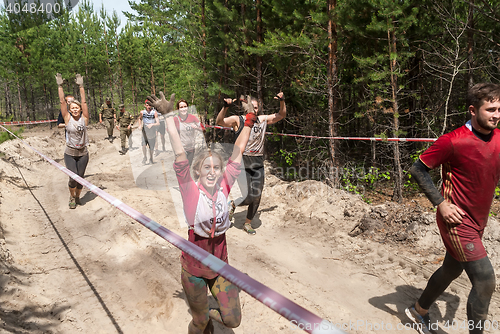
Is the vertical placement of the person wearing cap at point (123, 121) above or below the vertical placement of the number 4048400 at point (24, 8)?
below

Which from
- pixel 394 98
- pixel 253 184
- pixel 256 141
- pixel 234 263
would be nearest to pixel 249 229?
pixel 253 184

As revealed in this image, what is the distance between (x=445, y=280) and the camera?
9.83ft

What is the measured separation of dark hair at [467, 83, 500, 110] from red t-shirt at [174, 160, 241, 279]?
2206 millimetres

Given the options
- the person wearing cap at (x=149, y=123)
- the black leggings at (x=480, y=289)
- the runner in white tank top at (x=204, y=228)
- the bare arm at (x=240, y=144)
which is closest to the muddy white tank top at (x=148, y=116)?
the person wearing cap at (x=149, y=123)

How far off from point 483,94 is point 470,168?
63cm

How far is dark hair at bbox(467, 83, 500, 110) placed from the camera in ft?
8.19

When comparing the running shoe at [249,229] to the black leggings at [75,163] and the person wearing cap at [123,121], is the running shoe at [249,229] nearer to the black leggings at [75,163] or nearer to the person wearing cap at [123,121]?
the black leggings at [75,163]

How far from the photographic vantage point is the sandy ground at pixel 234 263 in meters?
3.57

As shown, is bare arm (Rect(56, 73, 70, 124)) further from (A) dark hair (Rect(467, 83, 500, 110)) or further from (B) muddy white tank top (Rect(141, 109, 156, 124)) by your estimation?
(A) dark hair (Rect(467, 83, 500, 110))

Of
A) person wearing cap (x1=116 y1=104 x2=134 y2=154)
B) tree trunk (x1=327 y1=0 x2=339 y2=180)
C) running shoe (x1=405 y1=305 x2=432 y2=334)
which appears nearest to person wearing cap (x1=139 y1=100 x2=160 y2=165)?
person wearing cap (x1=116 y1=104 x2=134 y2=154)

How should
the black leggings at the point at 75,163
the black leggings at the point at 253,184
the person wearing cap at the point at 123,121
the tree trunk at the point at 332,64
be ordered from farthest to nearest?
the person wearing cap at the point at 123,121 < the tree trunk at the point at 332,64 < the black leggings at the point at 75,163 < the black leggings at the point at 253,184

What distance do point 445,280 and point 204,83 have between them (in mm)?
13588

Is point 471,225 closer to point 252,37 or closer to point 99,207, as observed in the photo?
point 99,207

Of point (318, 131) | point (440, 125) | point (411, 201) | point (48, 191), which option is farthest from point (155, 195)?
point (440, 125)
